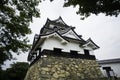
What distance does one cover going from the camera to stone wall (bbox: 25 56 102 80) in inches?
427

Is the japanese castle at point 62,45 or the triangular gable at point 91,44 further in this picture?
the triangular gable at point 91,44

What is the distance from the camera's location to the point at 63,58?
41.7ft

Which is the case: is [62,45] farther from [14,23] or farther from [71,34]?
[14,23]

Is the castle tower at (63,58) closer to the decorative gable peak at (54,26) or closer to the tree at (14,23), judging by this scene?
the decorative gable peak at (54,26)

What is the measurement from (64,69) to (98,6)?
7568 millimetres

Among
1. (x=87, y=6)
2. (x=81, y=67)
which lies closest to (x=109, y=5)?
(x=87, y=6)

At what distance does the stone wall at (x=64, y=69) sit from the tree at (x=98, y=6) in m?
6.45

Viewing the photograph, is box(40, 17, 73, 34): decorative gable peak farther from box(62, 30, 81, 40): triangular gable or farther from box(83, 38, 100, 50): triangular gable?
box(83, 38, 100, 50): triangular gable

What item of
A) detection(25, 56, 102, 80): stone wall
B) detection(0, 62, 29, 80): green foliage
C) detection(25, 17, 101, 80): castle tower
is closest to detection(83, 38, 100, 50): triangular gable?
detection(25, 17, 101, 80): castle tower

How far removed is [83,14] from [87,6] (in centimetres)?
86

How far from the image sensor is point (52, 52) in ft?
40.4

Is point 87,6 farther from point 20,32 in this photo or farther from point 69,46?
point 69,46

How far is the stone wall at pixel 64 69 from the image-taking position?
10.8 meters

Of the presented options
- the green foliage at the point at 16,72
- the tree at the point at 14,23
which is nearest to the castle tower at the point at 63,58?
the tree at the point at 14,23
